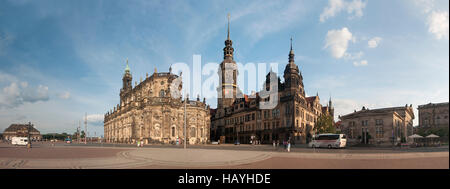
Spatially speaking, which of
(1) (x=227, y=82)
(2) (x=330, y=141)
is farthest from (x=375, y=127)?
(1) (x=227, y=82)

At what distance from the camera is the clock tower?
82500 millimetres

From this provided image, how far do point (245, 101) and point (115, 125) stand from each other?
4855cm

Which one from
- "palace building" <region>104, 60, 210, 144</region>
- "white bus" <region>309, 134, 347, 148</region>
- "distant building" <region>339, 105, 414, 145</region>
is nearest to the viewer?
"white bus" <region>309, 134, 347, 148</region>

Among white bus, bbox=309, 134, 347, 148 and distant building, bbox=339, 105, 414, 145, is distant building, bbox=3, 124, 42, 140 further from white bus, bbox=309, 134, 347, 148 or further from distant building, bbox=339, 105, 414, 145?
distant building, bbox=339, 105, 414, 145

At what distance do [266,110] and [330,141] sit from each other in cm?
2751

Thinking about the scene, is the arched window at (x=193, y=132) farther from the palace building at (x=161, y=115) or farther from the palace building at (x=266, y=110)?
the palace building at (x=266, y=110)

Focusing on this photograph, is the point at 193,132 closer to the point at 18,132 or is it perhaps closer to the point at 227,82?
the point at 227,82

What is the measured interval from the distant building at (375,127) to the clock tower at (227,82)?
36926 mm

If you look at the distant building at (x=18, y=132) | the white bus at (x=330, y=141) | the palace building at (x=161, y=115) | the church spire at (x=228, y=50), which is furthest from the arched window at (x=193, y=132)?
the distant building at (x=18, y=132)

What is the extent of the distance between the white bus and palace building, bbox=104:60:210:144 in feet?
102

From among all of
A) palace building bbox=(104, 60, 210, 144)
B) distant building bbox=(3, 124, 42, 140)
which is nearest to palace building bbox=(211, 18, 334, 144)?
palace building bbox=(104, 60, 210, 144)
